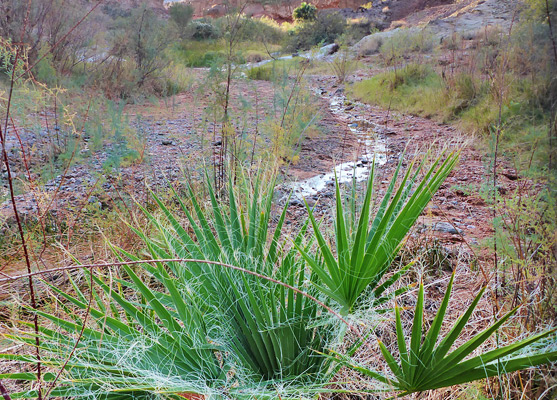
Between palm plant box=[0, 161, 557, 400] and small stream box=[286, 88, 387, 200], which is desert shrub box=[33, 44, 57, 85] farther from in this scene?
palm plant box=[0, 161, 557, 400]

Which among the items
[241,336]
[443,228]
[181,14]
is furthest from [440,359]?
[181,14]

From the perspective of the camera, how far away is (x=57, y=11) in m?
5.98

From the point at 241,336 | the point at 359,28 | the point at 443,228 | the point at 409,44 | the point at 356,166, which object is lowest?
the point at 443,228

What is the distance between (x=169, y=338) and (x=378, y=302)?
0.69m

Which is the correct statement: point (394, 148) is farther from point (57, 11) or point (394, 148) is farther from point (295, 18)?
point (295, 18)

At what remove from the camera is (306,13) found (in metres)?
15.8

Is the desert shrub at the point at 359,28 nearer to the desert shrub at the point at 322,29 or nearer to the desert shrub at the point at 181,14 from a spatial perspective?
the desert shrub at the point at 322,29

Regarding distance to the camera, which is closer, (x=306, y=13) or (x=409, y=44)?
(x=409, y=44)

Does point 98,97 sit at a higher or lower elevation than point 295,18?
lower

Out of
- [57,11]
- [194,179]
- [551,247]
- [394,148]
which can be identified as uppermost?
[57,11]

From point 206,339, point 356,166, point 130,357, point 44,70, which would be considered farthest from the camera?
point 44,70

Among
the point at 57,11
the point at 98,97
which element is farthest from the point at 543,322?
the point at 57,11

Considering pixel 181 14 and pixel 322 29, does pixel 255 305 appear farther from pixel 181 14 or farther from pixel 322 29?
pixel 322 29

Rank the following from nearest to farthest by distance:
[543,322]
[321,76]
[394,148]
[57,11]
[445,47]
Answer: [543,322] < [394,148] < [57,11] < [445,47] < [321,76]
